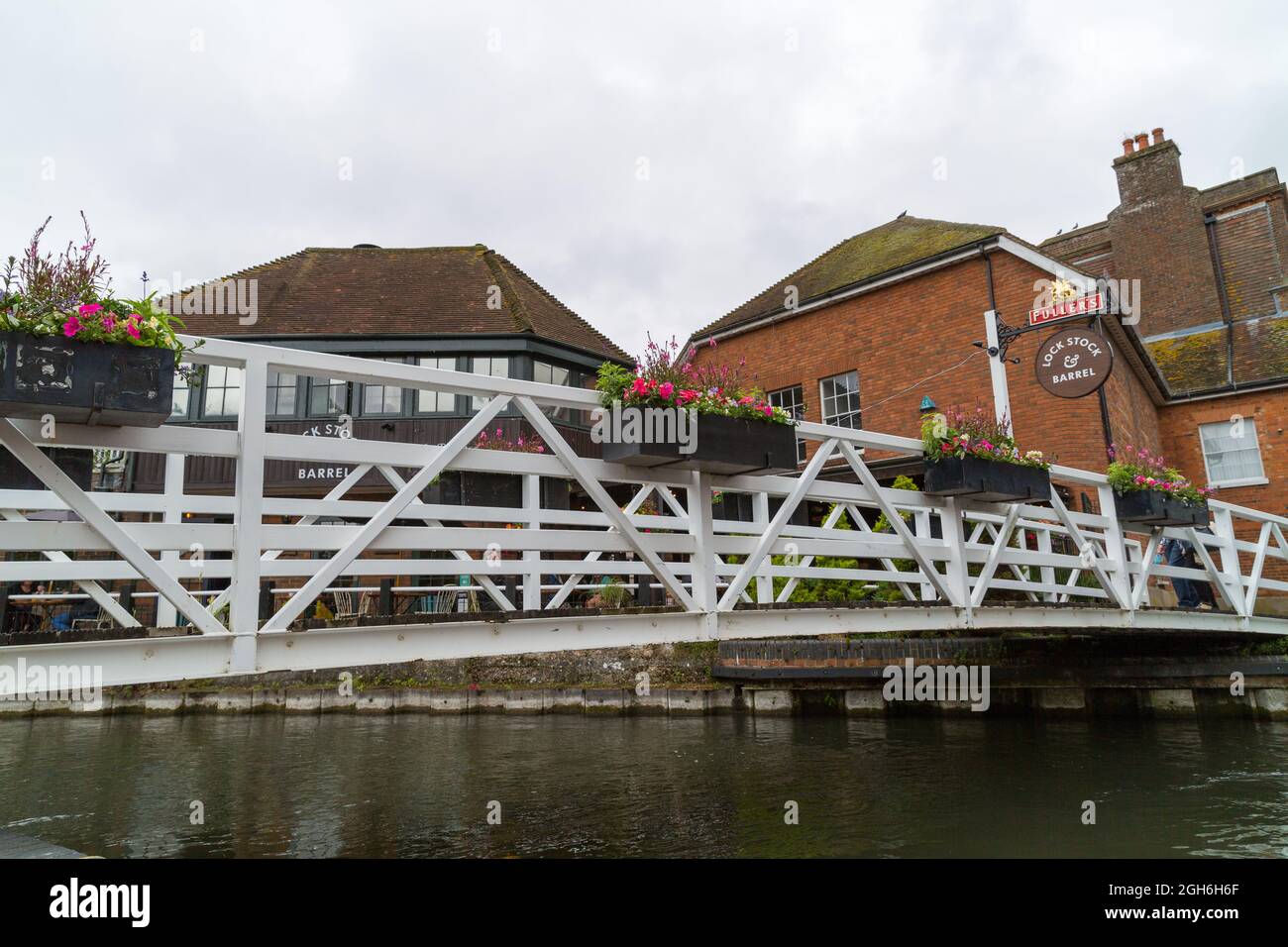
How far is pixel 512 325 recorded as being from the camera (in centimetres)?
1891

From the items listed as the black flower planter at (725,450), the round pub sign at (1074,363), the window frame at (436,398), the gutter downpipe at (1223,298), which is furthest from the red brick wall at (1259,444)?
the window frame at (436,398)

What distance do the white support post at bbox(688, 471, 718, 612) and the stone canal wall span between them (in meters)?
7.31

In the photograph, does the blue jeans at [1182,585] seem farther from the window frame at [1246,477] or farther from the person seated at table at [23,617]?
the person seated at table at [23,617]

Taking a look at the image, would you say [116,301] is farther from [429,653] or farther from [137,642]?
[429,653]

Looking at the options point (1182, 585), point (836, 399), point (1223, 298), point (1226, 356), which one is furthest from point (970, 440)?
point (1223, 298)

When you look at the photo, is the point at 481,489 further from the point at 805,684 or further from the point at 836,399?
the point at 836,399

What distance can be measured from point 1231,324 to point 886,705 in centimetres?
1492

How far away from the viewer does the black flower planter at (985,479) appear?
264 inches

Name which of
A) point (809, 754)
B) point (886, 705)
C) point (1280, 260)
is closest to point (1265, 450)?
point (1280, 260)

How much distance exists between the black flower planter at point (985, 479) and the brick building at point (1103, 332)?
6360 millimetres

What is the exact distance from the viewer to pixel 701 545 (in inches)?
203

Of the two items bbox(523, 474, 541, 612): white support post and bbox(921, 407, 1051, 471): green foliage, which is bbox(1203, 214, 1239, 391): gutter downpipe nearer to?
bbox(921, 407, 1051, 471): green foliage
